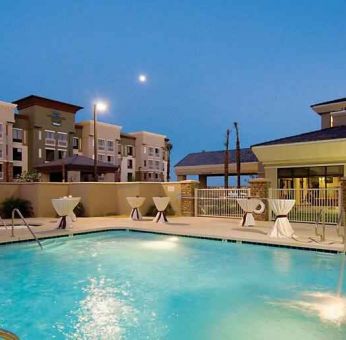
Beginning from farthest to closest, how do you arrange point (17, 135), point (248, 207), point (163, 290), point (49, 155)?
point (49, 155), point (17, 135), point (248, 207), point (163, 290)

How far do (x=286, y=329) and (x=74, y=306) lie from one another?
3.00 meters

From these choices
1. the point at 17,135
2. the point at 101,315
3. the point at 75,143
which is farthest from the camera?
the point at 75,143

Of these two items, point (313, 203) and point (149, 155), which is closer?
point (313, 203)

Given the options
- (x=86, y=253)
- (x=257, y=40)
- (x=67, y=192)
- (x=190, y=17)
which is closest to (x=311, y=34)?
Answer: (x=257, y=40)

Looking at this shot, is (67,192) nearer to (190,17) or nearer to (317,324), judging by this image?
(317,324)

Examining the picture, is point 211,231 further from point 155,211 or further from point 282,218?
point 155,211

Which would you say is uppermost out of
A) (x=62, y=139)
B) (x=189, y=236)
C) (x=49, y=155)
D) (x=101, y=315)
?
(x=62, y=139)

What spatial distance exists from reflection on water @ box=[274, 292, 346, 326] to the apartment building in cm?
4675

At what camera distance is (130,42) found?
90.1m

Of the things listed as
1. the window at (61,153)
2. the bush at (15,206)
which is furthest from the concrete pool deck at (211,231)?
the window at (61,153)

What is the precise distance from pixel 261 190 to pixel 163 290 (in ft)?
28.3

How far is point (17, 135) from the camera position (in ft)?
126

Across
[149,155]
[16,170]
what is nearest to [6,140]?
[16,170]

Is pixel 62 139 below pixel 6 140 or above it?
above
